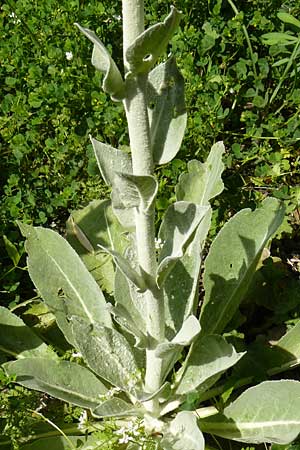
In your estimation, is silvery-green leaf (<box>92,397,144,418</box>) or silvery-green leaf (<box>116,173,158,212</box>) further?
silvery-green leaf (<box>92,397,144,418</box>)

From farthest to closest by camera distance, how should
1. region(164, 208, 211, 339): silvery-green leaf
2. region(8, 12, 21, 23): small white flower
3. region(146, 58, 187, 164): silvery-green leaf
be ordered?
1. region(8, 12, 21, 23): small white flower
2. region(164, 208, 211, 339): silvery-green leaf
3. region(146, 58, 187, 164): silvery-green leaf

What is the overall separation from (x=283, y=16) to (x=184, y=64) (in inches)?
21.5

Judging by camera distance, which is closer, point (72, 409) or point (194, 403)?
point (194, 403)

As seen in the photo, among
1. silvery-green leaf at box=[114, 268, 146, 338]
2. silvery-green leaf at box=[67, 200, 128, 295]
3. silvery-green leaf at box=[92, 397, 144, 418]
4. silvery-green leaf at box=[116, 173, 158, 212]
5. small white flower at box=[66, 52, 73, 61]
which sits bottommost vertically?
silvery-green leaf at box=[92, 397, 144, 418]

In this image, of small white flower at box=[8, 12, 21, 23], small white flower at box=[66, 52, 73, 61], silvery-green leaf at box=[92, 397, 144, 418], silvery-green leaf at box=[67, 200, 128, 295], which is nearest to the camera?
silvery-green leaf at box=[92, 397, 144, 418]

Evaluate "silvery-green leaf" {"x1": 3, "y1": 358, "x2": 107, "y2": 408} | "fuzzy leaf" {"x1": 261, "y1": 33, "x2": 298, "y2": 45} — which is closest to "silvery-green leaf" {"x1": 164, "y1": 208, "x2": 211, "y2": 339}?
"silvery-green leaf" {"x1": 3, "y1": 358, "x2": 107, "y2": 408}

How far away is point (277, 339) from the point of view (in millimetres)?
2963

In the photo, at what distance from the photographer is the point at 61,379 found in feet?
8.18

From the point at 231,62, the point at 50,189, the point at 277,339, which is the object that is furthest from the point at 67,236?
the point at 231,62

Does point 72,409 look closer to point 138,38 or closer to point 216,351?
point 216,351

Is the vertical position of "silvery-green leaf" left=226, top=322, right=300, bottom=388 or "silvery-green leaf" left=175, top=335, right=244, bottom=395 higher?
"silvery-green leaf" left=175, top=335, right=244, bottom=395

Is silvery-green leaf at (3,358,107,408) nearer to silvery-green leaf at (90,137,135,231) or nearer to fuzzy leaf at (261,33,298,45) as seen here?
silvery-green leaf at (90,137,135,231)

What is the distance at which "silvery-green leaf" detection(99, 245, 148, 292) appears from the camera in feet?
6.63

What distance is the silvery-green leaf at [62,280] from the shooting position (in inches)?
108
